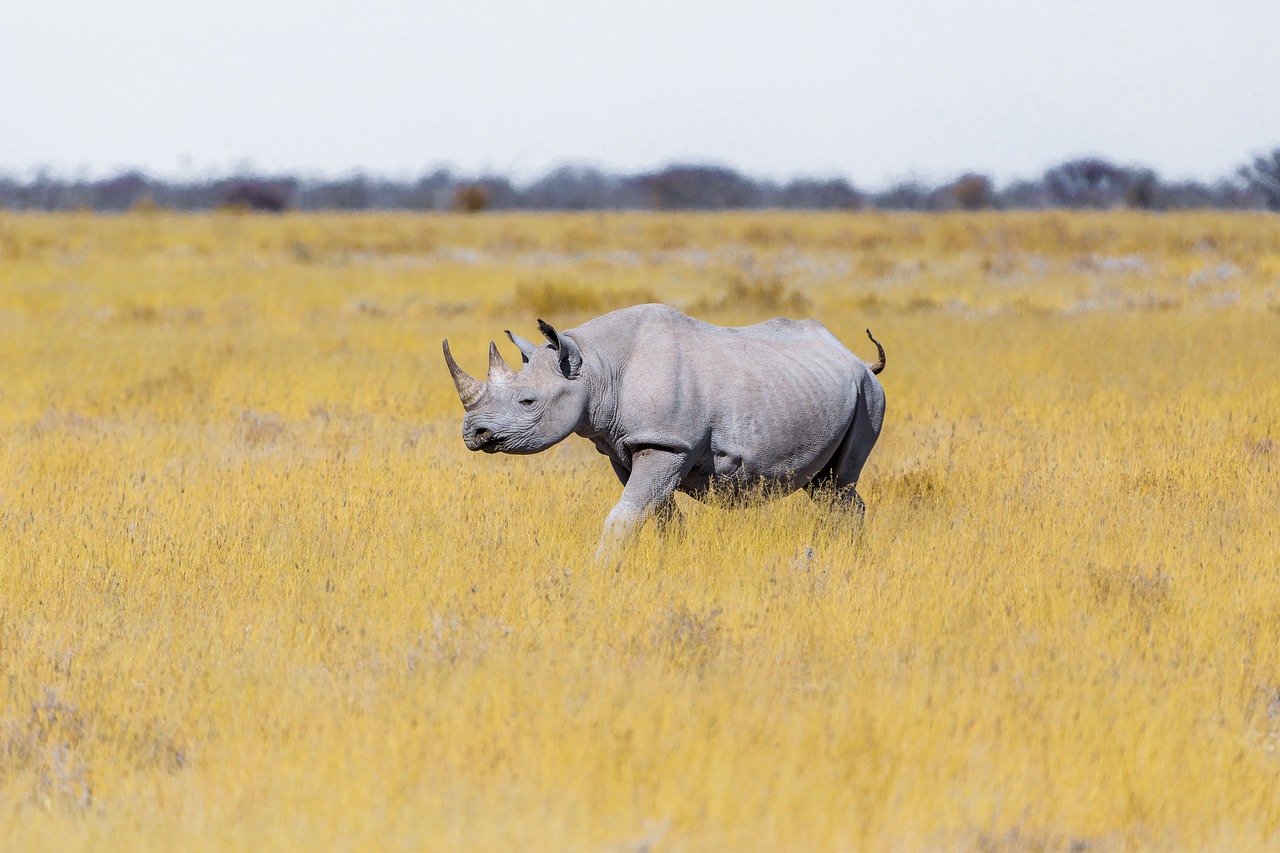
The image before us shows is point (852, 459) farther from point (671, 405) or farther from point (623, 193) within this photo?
point (623, 193)

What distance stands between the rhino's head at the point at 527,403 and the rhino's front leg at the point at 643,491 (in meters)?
0.36

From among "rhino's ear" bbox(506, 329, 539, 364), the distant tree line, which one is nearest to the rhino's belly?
"rhino's ear" bbox(506, 329, 539, 364)

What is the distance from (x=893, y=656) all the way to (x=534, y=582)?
1.59 meters

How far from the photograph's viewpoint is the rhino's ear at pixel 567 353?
5.55 meters

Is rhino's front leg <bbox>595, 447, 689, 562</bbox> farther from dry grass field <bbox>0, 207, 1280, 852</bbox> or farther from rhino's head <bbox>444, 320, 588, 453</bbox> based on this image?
rhino's head <bbox>444, 320, 588, 453</bbox>

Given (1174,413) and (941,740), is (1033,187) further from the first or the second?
(941,740)

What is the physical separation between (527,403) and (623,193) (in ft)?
284

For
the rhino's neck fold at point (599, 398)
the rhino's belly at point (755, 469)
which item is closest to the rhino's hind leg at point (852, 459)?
the rhino's belly at point (755, 469)

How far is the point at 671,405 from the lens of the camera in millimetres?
5707

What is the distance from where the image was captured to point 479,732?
12.4 ft

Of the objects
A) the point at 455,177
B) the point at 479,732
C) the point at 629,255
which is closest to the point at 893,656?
the point at 479,732

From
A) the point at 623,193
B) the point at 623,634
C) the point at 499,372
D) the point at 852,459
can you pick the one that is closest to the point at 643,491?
the point at 499,372

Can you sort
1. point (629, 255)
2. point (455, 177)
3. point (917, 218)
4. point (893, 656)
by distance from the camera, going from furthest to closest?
1. point (455, 177)
2. point (917, 218)
3. point (629, 255)
4. point (893, 656)

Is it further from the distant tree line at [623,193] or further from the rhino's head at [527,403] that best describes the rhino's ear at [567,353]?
the distant tree line at [623,193]
